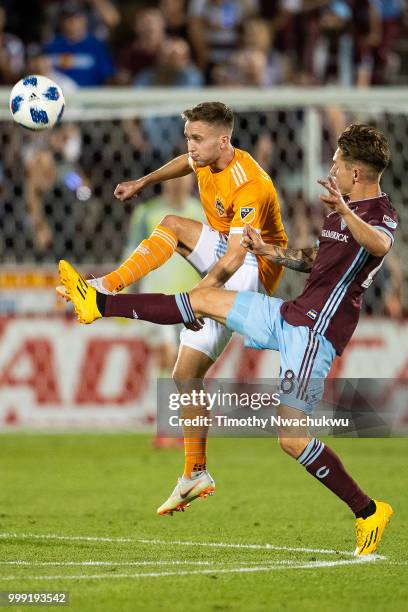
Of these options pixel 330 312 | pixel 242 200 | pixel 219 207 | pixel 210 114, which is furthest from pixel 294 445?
pixel 210 114

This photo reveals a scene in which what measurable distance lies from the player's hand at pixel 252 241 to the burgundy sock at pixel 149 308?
0.47m

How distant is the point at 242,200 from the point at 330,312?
1.04 meters

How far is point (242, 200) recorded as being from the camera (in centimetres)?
776

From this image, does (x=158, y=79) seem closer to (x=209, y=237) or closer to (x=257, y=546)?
(x=209, y=237)

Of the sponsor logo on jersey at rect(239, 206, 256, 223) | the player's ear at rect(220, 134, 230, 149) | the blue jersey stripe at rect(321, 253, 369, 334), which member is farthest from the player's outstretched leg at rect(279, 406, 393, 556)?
the player's ear at rect(220, 134, 230, 149)

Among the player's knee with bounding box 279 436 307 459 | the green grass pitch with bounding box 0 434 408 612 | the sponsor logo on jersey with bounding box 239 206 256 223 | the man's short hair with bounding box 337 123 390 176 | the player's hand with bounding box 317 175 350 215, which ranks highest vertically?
the man's short hair with bounding box 337 123 390 176

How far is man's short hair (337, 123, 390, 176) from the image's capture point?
7.04 m

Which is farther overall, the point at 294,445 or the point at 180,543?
the point at 180,543

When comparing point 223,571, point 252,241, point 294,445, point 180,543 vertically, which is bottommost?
point 180,543

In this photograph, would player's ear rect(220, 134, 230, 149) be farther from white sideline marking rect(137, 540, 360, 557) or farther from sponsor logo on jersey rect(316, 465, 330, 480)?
Answer: white sideline marking rect(137, 540, 360, 557)

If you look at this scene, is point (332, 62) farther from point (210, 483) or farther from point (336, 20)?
point (210, 483)

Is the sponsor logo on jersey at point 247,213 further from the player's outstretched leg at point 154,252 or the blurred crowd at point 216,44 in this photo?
the blurred crowd at point 216,44

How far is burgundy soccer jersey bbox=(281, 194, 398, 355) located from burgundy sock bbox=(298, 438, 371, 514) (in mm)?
Answer: 594

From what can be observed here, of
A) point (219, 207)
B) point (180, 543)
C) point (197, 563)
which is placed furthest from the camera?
point (219, 207)
